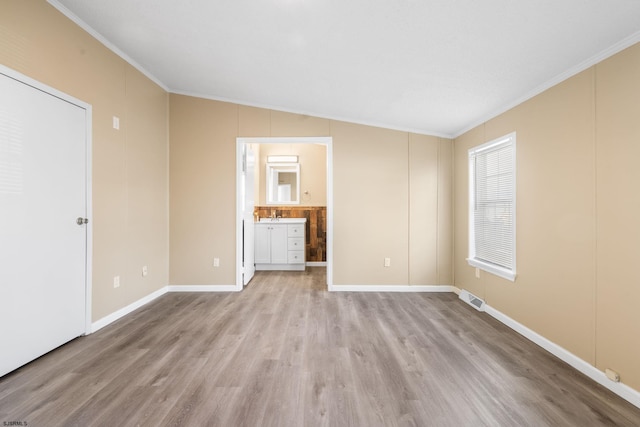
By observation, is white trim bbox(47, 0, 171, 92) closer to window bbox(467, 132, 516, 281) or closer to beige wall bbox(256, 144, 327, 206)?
beige wall bbox(256, 144, 327, 206)

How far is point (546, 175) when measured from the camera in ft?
7.64

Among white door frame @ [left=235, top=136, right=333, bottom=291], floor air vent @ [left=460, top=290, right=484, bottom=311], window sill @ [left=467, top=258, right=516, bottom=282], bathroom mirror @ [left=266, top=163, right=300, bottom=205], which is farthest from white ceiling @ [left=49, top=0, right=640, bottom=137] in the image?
bathroom mirror @ [left=266, top=163, right=300, bottom=205]

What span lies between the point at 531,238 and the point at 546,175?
58 centimetres

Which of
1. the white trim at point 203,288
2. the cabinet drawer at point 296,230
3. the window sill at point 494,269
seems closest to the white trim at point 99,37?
the white trim at point 203,288

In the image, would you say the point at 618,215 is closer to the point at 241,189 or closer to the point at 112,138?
the point at 241,189

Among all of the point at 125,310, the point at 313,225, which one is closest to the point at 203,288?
the point at 125,310

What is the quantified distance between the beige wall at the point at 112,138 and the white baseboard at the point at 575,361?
4.05 meters

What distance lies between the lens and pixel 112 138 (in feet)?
9.22

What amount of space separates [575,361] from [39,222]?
4.17m

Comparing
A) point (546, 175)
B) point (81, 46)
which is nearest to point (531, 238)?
point (546, 175)

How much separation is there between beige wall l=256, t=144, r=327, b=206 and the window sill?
10.2 ft

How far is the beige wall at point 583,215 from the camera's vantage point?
5.58 feet

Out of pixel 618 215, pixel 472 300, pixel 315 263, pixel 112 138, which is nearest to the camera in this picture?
pixel 618 215

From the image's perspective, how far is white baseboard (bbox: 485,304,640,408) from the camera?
166 centimetres
